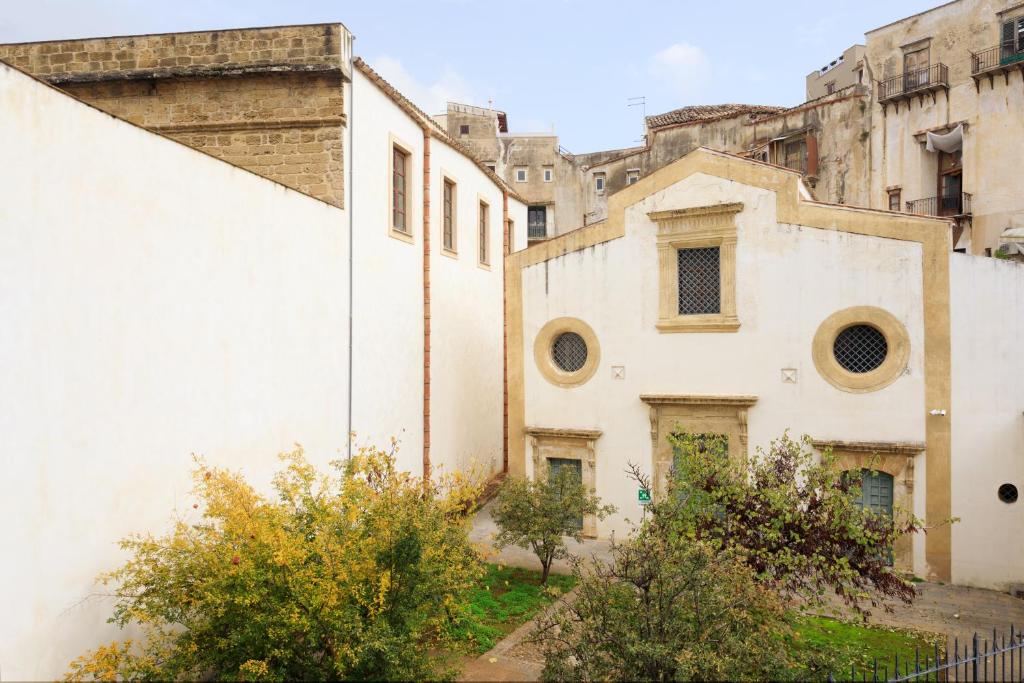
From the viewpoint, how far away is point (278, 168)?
12781 mm

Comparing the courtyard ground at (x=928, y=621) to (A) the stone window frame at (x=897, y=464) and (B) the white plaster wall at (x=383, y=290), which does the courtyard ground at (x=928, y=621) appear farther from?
(B) the white plaster wall at (x=383, y=290)

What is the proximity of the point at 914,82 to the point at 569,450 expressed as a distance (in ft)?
63.4

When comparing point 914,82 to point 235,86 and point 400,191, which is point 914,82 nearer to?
point 400,191

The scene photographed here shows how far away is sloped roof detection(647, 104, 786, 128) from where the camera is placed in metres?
28.9

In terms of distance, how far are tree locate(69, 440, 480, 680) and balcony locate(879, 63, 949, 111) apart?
950 inches

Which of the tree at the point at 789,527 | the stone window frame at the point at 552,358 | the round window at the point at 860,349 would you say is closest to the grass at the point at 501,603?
the tree at the point at 789,527

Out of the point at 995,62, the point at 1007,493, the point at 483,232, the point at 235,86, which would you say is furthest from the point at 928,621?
the point at 995,62

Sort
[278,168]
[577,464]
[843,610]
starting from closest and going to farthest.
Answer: [843,610]
[278,168]
[577,464]

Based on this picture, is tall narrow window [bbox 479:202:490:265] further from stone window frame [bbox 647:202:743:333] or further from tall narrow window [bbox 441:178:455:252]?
stone window frame [bbox 647:202:743:333]

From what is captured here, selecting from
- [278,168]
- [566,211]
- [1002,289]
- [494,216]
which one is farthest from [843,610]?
Result: [566,211]

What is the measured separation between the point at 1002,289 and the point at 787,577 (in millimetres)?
7603

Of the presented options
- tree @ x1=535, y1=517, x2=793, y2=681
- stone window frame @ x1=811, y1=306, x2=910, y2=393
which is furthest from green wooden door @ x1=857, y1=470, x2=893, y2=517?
tree @ x1=535, y1=517, x2=793, y2=681

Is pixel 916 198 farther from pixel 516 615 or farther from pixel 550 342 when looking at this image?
pixel 516 615

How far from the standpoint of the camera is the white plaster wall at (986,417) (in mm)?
11844
